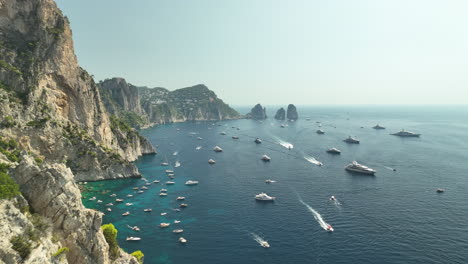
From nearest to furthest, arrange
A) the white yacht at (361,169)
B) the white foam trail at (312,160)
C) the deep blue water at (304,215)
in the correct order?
the deep blue water at (304,215), the white yacht at (361,169), the white foam trail at (312,160)

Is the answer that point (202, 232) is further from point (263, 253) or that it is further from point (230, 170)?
point (230, 170)

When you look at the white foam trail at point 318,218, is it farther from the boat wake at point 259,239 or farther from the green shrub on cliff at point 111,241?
the green shrub on cliff at point 111,241

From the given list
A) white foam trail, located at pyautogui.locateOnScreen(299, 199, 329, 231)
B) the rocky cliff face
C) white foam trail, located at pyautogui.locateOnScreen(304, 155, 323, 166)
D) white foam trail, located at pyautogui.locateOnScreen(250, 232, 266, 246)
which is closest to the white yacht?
white foam trail, located at pyautogui.locateOnScreen(304, 155, 323, 166)

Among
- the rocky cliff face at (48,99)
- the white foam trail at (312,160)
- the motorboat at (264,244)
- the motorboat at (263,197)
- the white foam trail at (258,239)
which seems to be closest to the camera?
the motorboat at (264,244)

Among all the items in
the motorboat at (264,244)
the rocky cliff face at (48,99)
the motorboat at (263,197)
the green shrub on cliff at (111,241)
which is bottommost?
the motorboat at (264,244)

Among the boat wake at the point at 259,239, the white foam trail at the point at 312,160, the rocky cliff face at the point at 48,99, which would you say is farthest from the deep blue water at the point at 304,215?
the rocky cliff face at the point at 48,99

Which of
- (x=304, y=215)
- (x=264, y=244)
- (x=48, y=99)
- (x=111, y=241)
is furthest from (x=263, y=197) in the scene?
(x=48, y=99)

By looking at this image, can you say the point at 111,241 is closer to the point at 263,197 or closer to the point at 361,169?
the point at 263,197

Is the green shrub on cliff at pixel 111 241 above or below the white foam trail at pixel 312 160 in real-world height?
above

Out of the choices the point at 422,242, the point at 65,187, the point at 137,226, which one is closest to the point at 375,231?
Result: the point at 422,242

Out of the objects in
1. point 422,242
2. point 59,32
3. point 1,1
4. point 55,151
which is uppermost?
point 1,1

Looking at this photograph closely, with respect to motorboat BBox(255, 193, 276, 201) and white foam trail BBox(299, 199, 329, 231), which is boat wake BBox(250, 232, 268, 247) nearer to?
white foam trail BBox(299, 199, 329, 231)
